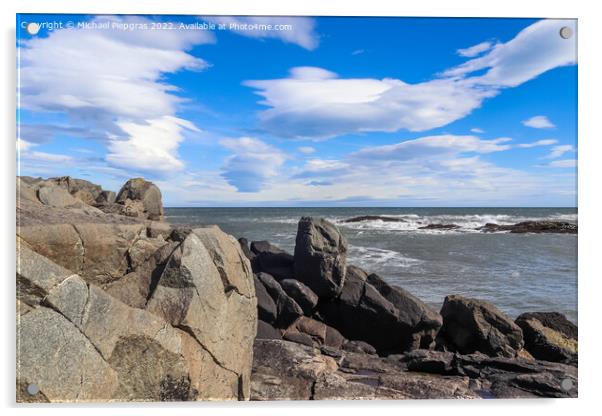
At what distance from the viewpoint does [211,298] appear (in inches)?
178

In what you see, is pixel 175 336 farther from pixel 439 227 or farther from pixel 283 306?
pixel 439 227

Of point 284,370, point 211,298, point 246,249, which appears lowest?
point 284,370

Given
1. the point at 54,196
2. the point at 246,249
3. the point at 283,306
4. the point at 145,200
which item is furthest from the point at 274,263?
the point at 54,196

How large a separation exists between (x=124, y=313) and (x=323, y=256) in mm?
5850

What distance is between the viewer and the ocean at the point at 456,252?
643 cm

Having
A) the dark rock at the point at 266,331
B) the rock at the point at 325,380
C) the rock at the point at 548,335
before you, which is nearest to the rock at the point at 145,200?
the dark rock at the point at 266,331

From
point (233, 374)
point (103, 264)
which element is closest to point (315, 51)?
point (103, 264)

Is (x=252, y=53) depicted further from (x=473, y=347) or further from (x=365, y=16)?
(x=473, y=347)

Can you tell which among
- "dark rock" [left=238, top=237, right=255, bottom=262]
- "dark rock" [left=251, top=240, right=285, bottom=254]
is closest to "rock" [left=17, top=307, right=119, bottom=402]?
"dark rock" [left=238, top=237, right=255, bottom=262]

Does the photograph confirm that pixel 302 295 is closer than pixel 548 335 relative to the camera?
No

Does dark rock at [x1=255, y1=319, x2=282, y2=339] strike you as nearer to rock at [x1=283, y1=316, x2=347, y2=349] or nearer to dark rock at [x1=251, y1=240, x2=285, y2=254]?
rock at [x1=283, y1=316, x2=347, y2=349]

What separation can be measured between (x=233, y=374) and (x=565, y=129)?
16.7 ft

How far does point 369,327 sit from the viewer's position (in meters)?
8.76
